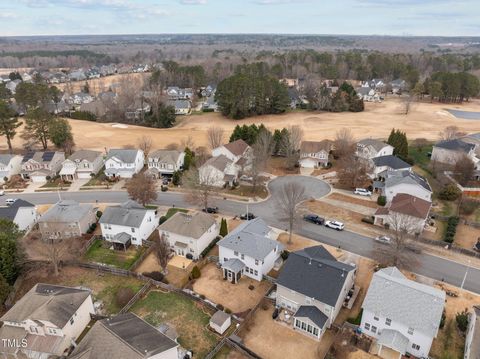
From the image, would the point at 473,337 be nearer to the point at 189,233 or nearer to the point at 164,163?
the point at 189,233

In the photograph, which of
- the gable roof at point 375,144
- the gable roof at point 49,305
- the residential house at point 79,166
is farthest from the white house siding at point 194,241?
the gable roof at point 375,144

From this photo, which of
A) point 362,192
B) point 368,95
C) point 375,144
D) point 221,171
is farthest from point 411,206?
point 368,95

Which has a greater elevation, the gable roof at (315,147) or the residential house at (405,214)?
the gable roof at (315,147)

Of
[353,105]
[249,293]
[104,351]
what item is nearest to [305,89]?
[353,105]

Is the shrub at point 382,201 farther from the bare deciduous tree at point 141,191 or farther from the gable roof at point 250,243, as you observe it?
the bare deciduous tree at point 141,191

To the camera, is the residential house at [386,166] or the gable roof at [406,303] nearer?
the gable roof at [406,303]

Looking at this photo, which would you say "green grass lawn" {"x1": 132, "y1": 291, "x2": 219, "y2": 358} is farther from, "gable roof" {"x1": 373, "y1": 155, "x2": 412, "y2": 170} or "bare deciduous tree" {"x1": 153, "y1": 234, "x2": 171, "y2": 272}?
"gable roof" {"x1": 373, "y1": 155, "x2": 412, "y2": 170}

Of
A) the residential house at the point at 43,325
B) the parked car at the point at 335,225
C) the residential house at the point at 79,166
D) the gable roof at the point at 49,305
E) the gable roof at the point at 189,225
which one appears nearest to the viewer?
the residential house at the point at 43,325

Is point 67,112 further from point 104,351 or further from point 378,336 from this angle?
point 378,336
